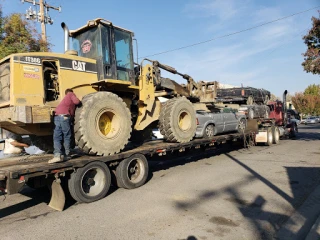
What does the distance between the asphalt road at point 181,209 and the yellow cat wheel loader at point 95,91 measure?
140 centimetres

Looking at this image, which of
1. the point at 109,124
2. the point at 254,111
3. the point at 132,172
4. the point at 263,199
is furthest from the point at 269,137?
the point at 109,124

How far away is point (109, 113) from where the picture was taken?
7.05 metres

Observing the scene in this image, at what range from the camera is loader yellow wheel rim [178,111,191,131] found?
948cm

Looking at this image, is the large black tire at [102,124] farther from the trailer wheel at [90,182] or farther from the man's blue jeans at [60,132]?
the trailer wheel at [90,182]

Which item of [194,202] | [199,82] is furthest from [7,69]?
[199,82]

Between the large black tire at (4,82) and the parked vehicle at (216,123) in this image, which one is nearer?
the large black tire at (4,82)

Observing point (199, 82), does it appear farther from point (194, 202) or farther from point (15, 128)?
point (15, 128)

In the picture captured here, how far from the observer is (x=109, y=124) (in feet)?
23.6

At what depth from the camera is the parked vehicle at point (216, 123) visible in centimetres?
1056

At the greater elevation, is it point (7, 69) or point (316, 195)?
point (7, 69)

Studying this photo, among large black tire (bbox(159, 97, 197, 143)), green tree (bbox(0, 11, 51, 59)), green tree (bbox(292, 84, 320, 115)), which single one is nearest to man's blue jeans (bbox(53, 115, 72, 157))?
large black tire (bbox(159, 97, 197, 143))

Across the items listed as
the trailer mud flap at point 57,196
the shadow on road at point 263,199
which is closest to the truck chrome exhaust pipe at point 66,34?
the trailer mud flap at point 57,196

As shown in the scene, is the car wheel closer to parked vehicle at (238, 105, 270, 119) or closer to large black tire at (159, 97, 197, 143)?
large black tire at (159, 97, 197, 143)

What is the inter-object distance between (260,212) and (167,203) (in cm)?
187
